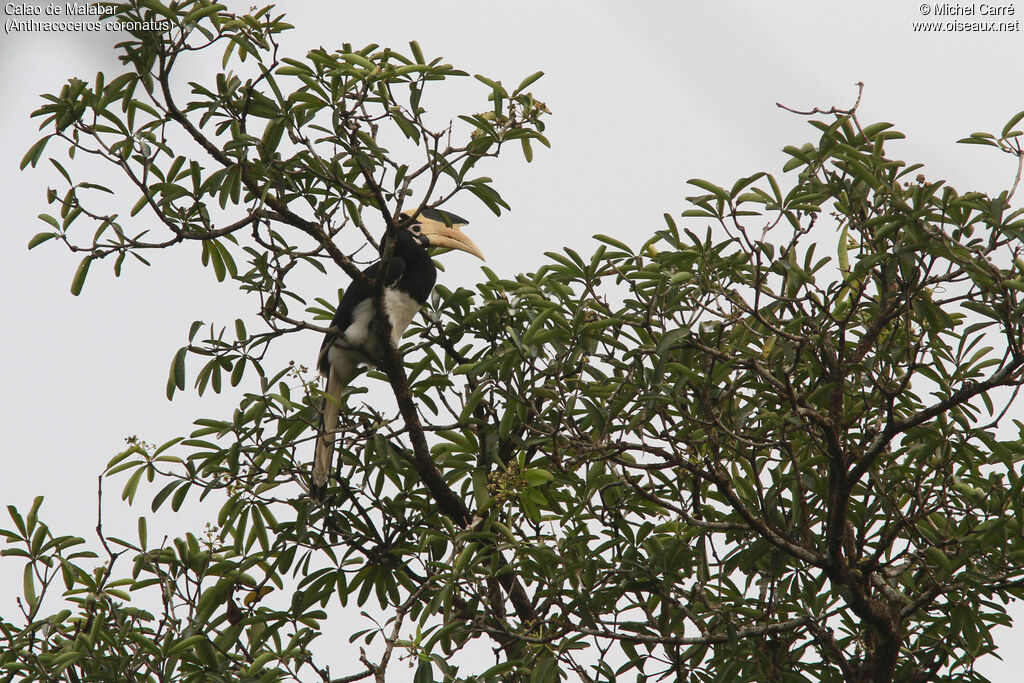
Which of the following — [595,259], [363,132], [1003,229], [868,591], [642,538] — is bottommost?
[868,591]

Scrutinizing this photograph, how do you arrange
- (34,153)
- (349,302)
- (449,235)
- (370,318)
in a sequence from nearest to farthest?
(34,153), (370,318), (349,302), (449,235)

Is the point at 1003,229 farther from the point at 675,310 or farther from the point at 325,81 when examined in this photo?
the point at 325,81

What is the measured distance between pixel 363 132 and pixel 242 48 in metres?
0.32

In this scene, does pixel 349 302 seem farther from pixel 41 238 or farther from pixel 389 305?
pixel 41 238

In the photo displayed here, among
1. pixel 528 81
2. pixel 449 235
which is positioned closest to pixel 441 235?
pixel 449 235

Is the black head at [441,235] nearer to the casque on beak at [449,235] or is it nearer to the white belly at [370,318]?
the casque on beak at [449,235]

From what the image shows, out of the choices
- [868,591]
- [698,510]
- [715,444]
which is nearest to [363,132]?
[715,444]

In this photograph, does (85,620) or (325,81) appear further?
(85,620)

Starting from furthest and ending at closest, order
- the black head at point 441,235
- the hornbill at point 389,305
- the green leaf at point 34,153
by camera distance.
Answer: the black head at point 441,235 → the hornbill at point 389,305 → the green leaf at point 34,153

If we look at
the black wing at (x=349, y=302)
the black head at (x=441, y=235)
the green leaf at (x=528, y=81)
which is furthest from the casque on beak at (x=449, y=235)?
the green leaf at (x=528, y=81)

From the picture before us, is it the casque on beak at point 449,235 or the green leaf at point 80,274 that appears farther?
the casque on beak at point 449,235

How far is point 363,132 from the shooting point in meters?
2.00

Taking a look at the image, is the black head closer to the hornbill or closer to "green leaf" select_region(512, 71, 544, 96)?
the hornbill

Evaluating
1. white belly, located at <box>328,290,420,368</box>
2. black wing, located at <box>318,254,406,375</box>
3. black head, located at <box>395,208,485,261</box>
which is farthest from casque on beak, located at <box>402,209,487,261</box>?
white belly, located at <box>328,290,420,368</box>
